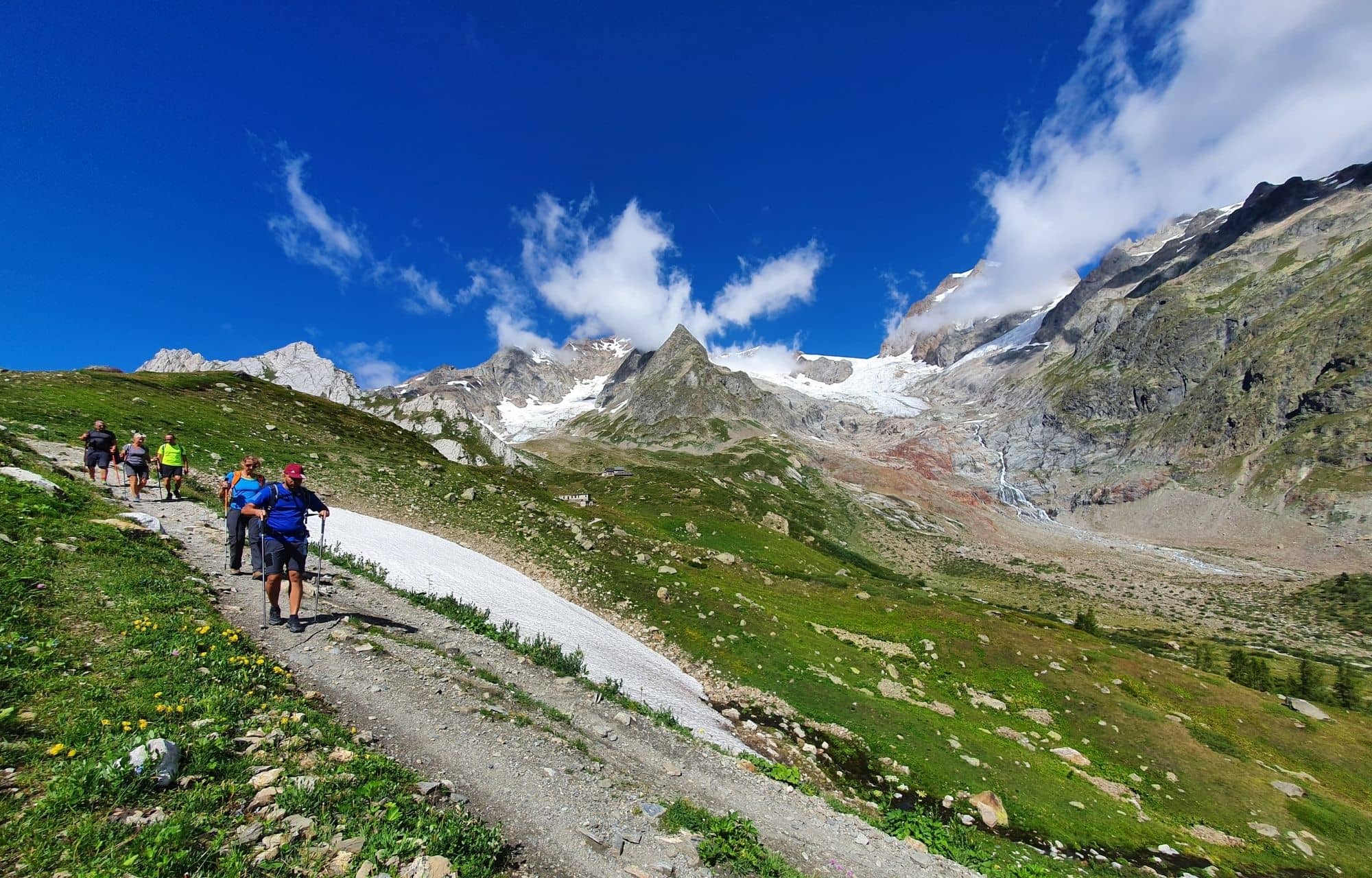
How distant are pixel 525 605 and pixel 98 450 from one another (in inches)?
802

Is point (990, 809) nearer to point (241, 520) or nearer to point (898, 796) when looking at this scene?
point (898, 796)

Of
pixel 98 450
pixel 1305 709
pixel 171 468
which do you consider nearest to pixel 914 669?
pixel 1305 709

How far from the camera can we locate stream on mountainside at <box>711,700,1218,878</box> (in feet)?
66.9

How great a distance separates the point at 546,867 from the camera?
8.53 metres

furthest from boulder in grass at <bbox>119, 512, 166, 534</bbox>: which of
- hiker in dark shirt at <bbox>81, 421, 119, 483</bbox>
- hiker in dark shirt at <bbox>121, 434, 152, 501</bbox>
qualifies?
hiker in dark shirt at <bbox>81, 421, 119, 483</bbox>

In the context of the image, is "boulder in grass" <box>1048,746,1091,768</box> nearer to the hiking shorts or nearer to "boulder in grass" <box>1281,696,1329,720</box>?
"boulder in grass" <box>1281,696,1329,720</box>

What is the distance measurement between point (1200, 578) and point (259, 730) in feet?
757

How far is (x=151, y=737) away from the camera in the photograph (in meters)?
7.43

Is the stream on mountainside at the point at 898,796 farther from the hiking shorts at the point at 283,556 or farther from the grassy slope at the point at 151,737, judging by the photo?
the hiking shorts at the point at 283,556

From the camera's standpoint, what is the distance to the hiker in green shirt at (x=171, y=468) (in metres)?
24.1

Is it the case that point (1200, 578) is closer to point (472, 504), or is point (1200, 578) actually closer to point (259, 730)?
point (472, 504)

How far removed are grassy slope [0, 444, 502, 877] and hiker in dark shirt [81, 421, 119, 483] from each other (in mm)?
14794

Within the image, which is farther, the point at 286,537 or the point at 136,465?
the point at 136,465

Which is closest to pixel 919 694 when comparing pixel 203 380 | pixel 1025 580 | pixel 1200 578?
pixel 203 380
